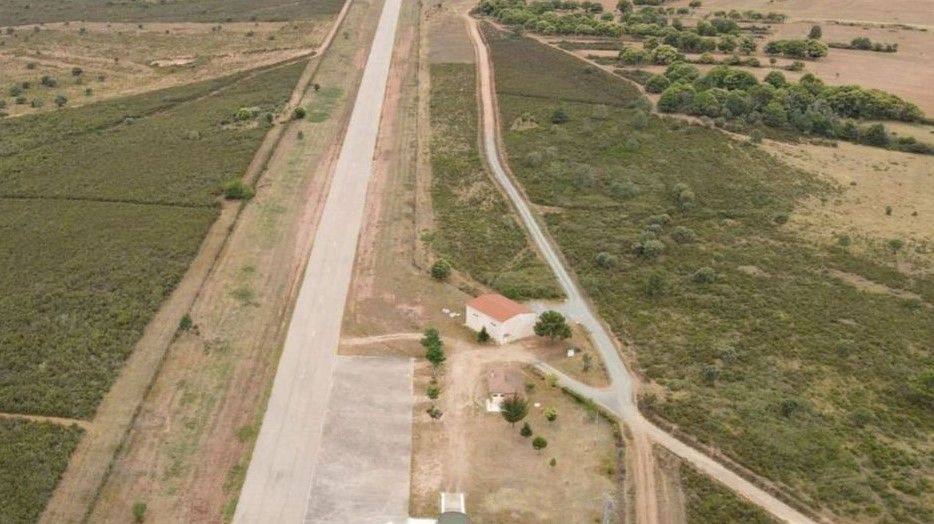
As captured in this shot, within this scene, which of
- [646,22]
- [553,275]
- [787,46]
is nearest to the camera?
[553,275]

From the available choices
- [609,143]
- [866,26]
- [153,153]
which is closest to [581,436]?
[609,143]

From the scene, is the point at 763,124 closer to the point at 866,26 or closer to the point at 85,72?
the point at 866,26

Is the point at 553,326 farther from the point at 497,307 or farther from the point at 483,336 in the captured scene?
the point at 483,336

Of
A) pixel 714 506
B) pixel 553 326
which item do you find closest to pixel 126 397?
pixel 553 326

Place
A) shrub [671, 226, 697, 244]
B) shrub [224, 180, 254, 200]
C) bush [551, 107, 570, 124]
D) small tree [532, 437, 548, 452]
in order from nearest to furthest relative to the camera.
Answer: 1. small tree [532, 437, 548, 452]
2. shrub [671, 226, 697, 244]
3. shrub [224, 180, 254, 200]
4. bush [551, 107, 570, 124]

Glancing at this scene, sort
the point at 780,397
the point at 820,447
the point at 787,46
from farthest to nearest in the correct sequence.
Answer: the point at 787,46
the point at 780,397
the point at 820,447

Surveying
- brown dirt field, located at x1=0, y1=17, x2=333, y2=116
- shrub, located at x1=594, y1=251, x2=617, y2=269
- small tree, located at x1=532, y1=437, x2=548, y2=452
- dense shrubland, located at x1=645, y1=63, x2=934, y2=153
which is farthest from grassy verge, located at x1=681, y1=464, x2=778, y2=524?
brown dirt field, located at x1=0, y1=17, x2=333, y2=116

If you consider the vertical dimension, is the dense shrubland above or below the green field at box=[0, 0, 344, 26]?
below

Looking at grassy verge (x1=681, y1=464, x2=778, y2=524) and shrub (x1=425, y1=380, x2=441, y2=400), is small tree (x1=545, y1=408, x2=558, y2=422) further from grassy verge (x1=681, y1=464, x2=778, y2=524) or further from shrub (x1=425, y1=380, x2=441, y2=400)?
grassy verge (x1=681, y1=464, x2=778, y2=524)
